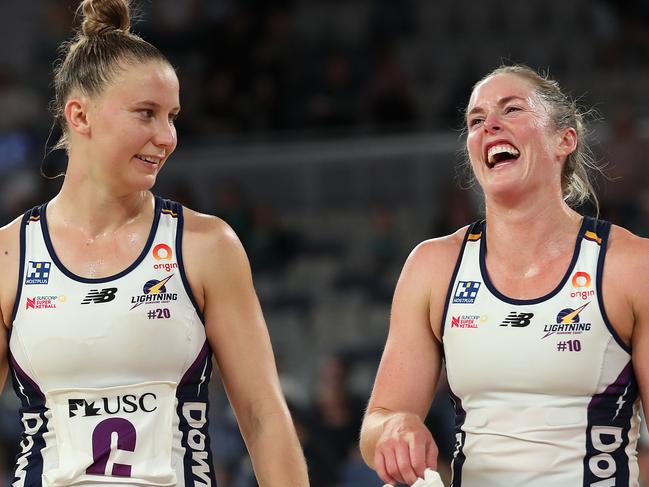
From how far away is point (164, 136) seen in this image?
338cm

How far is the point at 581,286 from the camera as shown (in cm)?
328

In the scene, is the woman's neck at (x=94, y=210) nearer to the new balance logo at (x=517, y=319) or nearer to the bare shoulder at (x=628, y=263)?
the new balance logo at (x=517, y=319)

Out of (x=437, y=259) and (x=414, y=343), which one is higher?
(x=437, y=259)

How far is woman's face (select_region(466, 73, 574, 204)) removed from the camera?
339 centimetres

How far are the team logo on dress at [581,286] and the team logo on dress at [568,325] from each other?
3 cm

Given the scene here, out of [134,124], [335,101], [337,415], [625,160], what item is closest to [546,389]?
[134,124]

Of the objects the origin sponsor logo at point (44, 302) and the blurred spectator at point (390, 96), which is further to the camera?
the blurred spectator at point (390, 96)

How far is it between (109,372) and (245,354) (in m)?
0.39

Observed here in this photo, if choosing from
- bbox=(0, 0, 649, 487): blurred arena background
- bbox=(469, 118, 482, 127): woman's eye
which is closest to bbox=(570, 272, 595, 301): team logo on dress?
bbox=(469, 118, 482, 127): woman's eye

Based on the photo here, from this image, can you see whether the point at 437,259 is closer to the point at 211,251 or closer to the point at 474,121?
the point at 474,121

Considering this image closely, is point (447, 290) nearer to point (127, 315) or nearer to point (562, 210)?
point (562, 210)

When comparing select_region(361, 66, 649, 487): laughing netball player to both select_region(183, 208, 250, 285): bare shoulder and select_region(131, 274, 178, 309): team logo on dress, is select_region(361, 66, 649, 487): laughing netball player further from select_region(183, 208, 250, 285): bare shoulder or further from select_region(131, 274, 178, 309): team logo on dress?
select_region(131, 274, 178, 309): team logo on dress

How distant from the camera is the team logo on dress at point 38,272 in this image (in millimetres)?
3375

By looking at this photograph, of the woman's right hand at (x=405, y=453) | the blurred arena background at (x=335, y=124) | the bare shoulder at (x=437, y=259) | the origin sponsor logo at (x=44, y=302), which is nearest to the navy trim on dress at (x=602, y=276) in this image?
the bare shoulder at (x=437, y=259)
